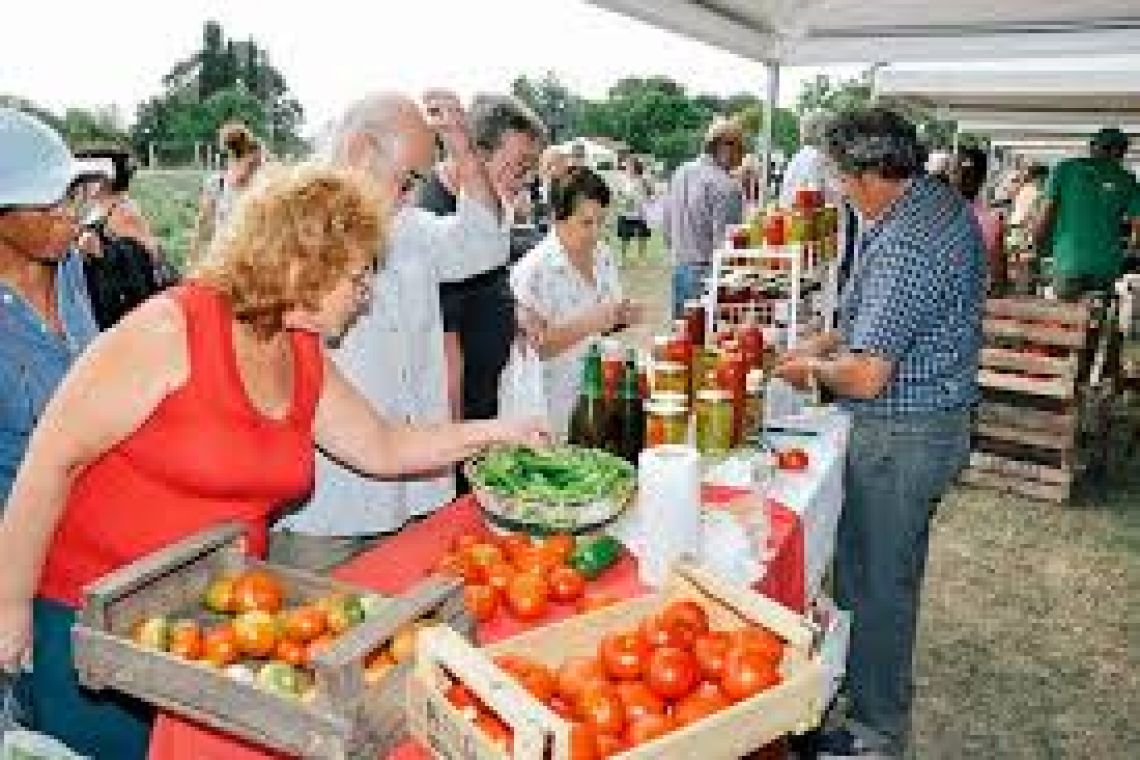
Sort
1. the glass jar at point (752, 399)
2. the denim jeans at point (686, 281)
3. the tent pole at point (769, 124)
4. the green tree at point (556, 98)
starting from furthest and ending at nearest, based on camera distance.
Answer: the green tree at point (556, 98), the denim jeans at point (686, 281), the tent pole at point (769, 124), the glass jar at point (752, 399)

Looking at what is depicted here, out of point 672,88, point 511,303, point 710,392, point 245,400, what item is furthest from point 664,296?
point 672,88

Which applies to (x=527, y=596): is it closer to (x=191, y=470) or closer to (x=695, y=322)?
(x=191, y=470)

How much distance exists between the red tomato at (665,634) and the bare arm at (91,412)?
1.01 metres

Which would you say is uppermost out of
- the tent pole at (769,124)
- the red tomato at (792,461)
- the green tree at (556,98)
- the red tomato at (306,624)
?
the green tree at (556,98)

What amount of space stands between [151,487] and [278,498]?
271mm

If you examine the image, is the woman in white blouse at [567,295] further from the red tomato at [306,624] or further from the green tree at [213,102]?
the green tree at [213,102]

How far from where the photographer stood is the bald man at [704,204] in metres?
8.22

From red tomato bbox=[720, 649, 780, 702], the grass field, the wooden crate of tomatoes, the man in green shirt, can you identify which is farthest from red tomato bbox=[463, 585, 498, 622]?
the man in green shirt

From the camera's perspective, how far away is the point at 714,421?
10.7 feet

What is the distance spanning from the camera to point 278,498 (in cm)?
246

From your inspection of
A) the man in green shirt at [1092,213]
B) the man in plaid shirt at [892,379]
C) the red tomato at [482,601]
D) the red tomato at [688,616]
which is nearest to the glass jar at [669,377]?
the man in plaid shirt at [892,379]

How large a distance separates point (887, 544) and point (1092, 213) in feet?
20.4

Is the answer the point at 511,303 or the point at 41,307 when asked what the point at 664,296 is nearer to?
the point at 511,303

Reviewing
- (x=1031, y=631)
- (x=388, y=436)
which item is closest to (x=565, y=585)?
(x=388, y=436)
